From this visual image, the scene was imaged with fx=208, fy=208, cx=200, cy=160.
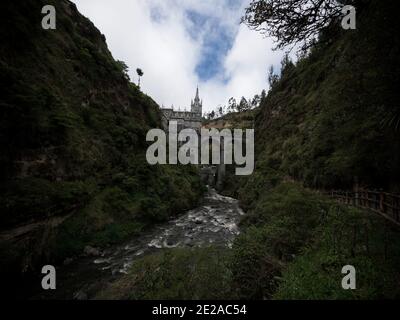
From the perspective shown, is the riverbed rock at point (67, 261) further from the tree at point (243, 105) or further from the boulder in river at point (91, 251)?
the tree at point (243, 105)

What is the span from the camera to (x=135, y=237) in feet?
63.3

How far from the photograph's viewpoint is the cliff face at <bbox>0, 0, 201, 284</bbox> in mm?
11859

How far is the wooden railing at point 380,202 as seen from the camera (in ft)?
26.6

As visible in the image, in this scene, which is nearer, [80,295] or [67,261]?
[80,295]

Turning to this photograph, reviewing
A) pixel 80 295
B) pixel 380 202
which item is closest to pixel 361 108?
pixel 380 202

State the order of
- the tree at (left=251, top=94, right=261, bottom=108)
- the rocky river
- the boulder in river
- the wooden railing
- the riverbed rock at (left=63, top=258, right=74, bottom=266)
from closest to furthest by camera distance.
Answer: the wooden railing
the rocky river
the riverbed rock at (left=63, top=258, right=74, bottom=266)
the boulder in river
the tree at (left=251, top=94, right=261, bottom=108)

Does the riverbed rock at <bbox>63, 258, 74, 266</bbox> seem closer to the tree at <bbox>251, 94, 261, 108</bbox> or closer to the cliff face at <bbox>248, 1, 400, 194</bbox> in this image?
the cliff face at <bbox>248, 1, 400, 194</bbox>

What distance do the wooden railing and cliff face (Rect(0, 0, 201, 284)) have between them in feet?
57.7

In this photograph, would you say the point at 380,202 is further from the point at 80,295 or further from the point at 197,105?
the point at 197,105

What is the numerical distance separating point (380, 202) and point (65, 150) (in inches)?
828

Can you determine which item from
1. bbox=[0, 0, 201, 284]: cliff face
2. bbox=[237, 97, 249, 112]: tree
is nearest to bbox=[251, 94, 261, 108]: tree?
bbox=[237, 97, 249, 112]: tree

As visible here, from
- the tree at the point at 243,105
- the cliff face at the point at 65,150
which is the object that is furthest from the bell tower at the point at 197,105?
the cliff face at the point at 65,150

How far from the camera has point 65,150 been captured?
17.2 meters

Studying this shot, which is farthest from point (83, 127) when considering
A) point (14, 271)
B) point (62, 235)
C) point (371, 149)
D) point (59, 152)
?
point (371, 149)
